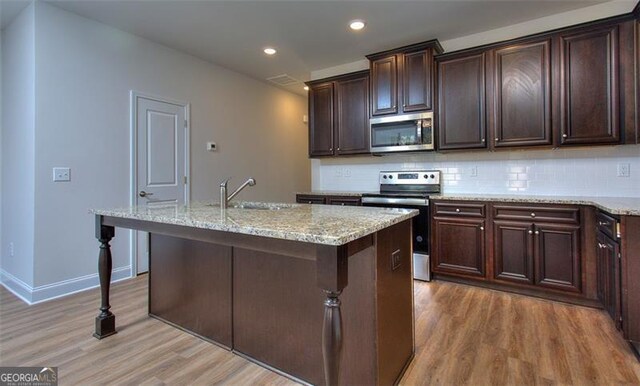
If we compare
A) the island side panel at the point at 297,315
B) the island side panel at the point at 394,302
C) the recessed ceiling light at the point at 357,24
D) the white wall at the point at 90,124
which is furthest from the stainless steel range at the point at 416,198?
the white wall at the point at 90,124

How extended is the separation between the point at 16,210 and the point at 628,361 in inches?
192

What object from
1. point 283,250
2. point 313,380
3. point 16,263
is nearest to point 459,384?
point 313,380

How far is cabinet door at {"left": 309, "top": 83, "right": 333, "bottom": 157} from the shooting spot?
171 inches

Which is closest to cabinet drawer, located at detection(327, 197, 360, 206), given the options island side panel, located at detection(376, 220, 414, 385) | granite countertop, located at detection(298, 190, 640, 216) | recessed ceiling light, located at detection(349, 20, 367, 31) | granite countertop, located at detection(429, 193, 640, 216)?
granite countertop, located at detection(298, 190, 640, 216)

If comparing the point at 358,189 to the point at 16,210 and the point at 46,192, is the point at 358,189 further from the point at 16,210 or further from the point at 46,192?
the point at 16,210

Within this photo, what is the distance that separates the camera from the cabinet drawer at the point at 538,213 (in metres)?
2.69

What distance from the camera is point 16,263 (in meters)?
3.12

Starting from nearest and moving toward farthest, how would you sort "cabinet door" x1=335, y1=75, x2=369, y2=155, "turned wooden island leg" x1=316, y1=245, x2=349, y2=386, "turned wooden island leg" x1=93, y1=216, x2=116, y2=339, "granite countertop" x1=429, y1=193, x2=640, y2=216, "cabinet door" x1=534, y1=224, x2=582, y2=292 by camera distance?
1. "turned wooden island leg" x1=316, y1=245, x2=349, y2=386
2. "granite countertop" x1=429, y1=193, x2=640, y2=216
3. "turned wooden island leg" x1=93, y1=216, x2=116, y2=339
4. "cabinet door" x1=534, y1=224, x2=582, y2=292
5. "cabinet door" x1=335, y1=75, x2=369, y2=155

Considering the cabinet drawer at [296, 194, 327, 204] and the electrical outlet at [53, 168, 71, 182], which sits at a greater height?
the electrical outlet at [53, 168, 71, 182]

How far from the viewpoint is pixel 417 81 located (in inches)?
140

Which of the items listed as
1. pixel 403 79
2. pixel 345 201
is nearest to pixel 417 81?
pixel 403 79

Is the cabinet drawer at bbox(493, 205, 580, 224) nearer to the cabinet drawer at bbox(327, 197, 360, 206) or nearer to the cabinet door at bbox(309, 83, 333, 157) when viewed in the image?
the cabinet drawer at bbox(327, 197, 360, 206)

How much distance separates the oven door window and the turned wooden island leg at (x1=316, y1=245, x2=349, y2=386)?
269 centimetres

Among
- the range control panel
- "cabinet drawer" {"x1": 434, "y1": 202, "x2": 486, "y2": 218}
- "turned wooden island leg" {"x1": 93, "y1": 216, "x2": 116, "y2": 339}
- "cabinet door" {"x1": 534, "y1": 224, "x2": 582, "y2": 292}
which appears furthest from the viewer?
the range control panel
